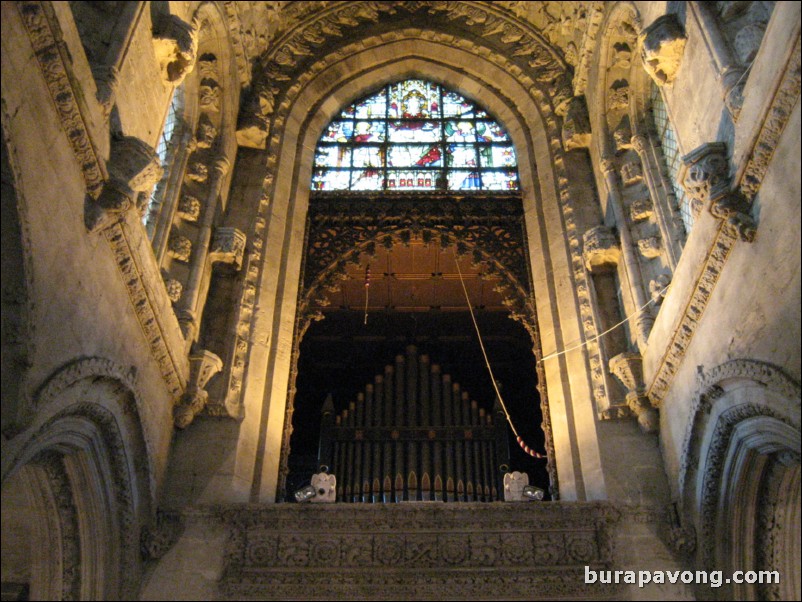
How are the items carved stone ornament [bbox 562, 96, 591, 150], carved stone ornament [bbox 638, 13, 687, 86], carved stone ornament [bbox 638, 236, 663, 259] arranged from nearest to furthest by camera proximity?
carved stone ornament [bbox 638, 13, 687, 86] < carved stone ornament [bbox 638, 236, 663, 259] < carved stone ornament [bbox 562, 96, 591, 150]

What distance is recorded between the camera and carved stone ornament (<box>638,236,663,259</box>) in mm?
9000

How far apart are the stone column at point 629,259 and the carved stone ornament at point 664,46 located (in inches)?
66.4

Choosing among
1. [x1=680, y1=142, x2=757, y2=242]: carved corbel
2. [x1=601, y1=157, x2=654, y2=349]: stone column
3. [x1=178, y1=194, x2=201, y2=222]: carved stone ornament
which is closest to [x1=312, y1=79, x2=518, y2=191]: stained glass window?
[x1=601, y1=157, x2=654, y2=349]: stone column

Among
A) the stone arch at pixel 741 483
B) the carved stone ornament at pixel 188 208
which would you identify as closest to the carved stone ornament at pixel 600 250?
the stone arch at pixel 741 483

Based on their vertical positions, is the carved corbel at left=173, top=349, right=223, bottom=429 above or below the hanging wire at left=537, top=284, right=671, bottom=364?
below

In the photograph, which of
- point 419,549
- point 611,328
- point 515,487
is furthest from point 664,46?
point 419,549

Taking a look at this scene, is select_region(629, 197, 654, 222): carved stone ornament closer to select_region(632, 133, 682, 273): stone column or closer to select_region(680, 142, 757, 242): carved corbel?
select_region(632, 133, 682, 273): stone column

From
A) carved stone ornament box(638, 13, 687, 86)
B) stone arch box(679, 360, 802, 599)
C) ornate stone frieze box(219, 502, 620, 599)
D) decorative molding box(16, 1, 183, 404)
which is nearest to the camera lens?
decorative molding box(16, 1, 183, 404)

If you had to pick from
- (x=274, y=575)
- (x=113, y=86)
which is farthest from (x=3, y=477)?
(x=113, y=86)

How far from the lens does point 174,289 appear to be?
876 cm

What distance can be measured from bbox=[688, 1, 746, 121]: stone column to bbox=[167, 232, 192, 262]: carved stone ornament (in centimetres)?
562

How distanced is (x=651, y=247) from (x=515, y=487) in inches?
118

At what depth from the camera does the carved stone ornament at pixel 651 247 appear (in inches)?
354

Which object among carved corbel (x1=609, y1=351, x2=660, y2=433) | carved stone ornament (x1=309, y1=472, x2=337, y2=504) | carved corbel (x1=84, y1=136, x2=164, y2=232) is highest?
carved corbel (x1=84, y1=136, x2=164, y2=232)
